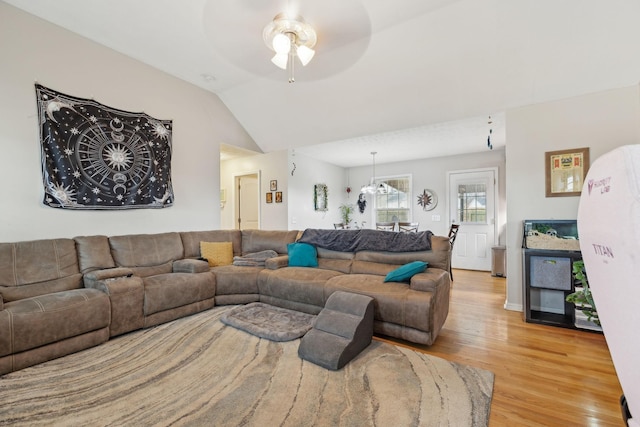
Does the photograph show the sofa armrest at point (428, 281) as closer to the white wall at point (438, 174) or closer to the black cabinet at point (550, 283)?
the black cabinet at point (550, 283)

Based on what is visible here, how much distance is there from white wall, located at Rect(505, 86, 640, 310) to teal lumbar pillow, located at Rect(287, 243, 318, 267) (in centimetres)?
242

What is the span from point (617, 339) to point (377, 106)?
377 centimetres

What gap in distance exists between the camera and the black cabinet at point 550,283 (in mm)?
2898

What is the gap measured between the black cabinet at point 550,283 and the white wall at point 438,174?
2.67 metres

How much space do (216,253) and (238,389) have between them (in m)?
2.29

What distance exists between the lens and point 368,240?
3516 mm

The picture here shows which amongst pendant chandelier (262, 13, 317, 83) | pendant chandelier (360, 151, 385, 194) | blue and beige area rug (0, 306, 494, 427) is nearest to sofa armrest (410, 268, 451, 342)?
blue and beige area rug (0, 306, 494, 427)

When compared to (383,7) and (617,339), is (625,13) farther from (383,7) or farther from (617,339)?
(617,339)

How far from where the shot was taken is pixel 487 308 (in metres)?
3.47

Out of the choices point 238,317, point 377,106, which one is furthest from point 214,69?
point 238,317

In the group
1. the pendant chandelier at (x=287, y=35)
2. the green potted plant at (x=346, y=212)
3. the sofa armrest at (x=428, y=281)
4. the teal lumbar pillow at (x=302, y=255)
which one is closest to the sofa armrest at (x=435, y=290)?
the sofa armrest at (x=428, y=281)

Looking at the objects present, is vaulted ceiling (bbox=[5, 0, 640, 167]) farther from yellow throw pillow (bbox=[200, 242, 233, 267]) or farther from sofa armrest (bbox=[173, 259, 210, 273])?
sofa armrest (bbox=[173, 259, 210, 273])

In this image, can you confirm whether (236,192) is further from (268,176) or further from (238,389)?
(238,389)

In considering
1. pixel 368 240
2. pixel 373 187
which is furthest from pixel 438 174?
pixel 368 240
